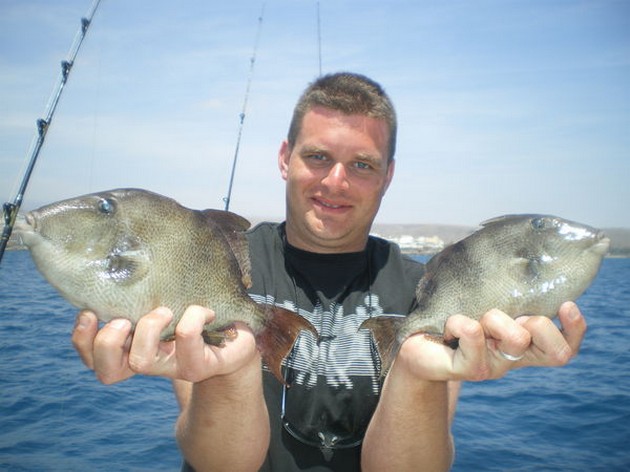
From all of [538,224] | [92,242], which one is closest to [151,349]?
[92,242]

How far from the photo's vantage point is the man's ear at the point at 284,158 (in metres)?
3.53

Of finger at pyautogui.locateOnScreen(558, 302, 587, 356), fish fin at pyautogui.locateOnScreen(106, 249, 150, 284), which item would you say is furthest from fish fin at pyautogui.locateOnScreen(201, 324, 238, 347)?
finger at pyautogui.locateOnScreen(558, 302, 587, 356)

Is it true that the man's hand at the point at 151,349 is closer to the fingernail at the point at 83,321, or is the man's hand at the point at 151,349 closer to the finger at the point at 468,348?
the fingernail at the point at 83,321

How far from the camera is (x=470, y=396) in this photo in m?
11.5

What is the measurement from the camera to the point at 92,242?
2293mm

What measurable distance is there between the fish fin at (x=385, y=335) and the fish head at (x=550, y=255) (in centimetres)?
66

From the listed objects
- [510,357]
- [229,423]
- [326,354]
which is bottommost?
[229,423]

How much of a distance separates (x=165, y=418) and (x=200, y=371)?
7.50m

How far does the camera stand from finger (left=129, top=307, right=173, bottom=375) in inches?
85.7

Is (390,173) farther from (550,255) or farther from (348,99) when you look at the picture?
(550,255)

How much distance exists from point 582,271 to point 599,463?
22.7ft

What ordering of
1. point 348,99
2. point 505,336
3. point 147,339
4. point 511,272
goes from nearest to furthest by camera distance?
point 147,339, point 505,336, point 511,272, point 348,99

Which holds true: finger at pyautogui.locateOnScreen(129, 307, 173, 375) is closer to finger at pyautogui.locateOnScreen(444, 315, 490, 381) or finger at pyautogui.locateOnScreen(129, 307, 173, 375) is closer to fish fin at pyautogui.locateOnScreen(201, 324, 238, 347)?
fish fin at pyautogui.locateOnScreen(201, 324, 238, 347)

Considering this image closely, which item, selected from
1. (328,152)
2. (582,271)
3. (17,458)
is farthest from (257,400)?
(17,458)
